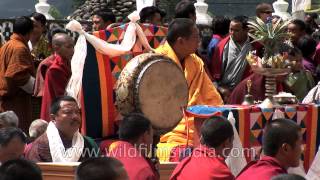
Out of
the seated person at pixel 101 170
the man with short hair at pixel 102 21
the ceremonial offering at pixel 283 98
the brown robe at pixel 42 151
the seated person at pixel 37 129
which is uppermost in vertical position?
the seated person at pixel 101 170

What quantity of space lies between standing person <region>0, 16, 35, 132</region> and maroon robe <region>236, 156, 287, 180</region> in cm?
484

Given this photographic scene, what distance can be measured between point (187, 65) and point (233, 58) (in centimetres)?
153

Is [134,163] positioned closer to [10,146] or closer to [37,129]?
[10,146]

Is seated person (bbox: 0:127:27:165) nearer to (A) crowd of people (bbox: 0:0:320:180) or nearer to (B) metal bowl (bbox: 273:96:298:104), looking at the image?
(A) crowd of people (bbox: 0:0:320:180)

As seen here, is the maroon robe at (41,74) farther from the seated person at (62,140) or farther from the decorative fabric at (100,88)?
the seated person at (62,140)

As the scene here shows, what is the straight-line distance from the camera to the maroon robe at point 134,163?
19.2ft

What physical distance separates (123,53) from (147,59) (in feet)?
2.71

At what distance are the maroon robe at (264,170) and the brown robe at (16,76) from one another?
484cm

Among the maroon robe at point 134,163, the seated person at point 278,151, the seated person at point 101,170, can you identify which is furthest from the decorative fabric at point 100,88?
the seated person at point 101,170

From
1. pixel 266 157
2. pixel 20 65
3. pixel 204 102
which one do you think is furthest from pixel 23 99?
pixel 266 157

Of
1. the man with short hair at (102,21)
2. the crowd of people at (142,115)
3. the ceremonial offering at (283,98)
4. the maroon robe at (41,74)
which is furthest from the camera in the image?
the man with short hair at (102,21)

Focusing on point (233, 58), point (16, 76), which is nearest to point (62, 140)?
point (16, 76)

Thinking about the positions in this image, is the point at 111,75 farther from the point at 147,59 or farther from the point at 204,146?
the point at 204,146

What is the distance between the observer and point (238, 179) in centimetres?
563
